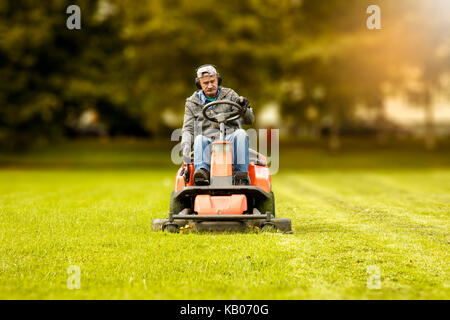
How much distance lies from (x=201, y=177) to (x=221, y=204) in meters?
0.40

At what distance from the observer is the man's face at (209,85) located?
832cm

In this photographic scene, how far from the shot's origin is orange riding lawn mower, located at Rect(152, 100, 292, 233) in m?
7.59

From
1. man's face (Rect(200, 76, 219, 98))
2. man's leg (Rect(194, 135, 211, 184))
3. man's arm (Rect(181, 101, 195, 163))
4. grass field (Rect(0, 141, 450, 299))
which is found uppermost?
man's face (Rect(200, 76, 219, 98))

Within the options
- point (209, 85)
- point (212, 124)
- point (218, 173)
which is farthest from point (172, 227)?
point (209, 85)

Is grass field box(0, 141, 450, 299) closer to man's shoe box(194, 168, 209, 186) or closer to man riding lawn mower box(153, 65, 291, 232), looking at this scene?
man riding lawn mower box(153, 65, 291, 232)

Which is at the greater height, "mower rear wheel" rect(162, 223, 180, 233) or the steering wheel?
the steering wheel

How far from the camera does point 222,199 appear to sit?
7.79 metres

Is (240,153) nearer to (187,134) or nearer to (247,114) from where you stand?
(247,114)

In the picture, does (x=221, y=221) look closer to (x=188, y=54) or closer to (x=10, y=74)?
(x=10, y=74)

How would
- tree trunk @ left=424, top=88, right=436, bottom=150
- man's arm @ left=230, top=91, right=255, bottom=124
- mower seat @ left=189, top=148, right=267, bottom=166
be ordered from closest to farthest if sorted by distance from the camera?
1. man's arm @ left=230, top=91, right=255, bottom=124
2. mower seat @ left=189, top=148, right=267, bottom=166
3. tree trunk @ left=424, top=88, right=436, bottom=150

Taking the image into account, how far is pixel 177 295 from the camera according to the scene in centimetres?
505

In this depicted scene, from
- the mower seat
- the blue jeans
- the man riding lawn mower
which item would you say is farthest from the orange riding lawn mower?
the mower seat

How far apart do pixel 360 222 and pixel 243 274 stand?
3.89 meters
